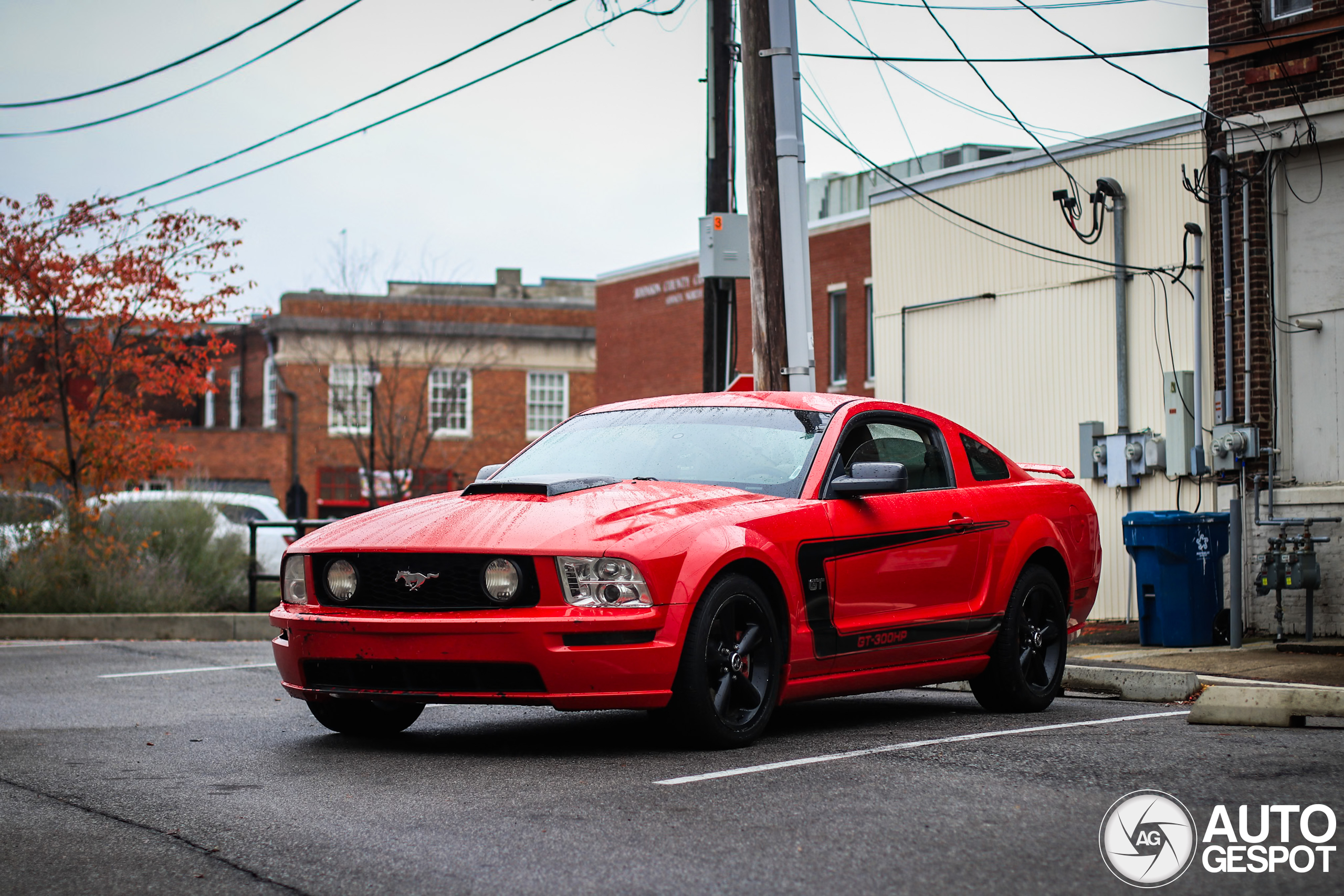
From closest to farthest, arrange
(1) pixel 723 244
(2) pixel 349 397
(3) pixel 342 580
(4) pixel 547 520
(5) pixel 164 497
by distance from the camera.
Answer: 1. (4) pixel 547 520
2. (3) pixel 342 580
3. (1) pixel 723 244
4. (5) pixel 164 497
5. (2) pixel 349 397

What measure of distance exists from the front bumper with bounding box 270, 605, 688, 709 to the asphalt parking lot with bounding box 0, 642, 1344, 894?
27cm

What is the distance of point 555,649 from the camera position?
610 centimetres

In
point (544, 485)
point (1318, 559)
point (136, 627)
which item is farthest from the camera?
point (136, 627)

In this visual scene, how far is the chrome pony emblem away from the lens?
20.6 ft

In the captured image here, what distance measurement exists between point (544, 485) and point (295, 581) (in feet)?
3.86

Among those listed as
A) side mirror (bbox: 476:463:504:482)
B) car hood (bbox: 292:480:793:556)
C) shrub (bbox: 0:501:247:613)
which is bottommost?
shrub (bbox: 0:501:247:613)

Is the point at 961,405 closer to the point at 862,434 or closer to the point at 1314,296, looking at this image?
the point at 1314,296

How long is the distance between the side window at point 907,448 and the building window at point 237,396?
1865 inches

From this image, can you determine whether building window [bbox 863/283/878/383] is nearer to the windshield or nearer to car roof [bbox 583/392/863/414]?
car roof [bbox 583/392/863/414]

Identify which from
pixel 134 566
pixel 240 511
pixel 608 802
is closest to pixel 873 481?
pixel 608 802

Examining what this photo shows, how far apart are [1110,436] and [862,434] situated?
922cm

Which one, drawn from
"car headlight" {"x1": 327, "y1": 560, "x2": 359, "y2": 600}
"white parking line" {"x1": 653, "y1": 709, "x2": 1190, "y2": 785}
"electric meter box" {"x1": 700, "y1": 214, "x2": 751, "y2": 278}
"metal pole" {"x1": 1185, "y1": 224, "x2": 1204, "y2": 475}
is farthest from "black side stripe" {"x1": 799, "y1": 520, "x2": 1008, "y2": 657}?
"metal pole" {"x1": 1185, "y1": 224, "x2": 1204, "y2": 475}

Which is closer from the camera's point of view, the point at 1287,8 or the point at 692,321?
the point at 1287,8

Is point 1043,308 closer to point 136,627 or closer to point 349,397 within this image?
point 136,627
